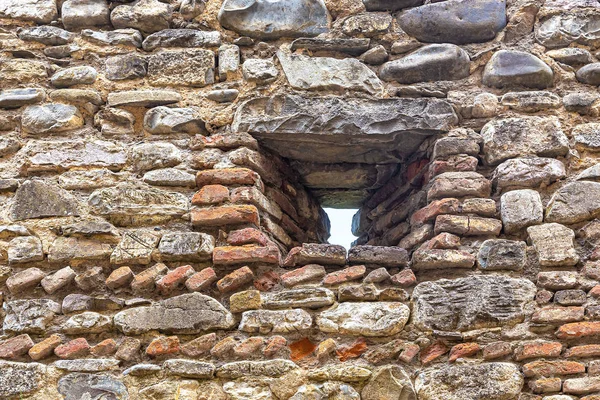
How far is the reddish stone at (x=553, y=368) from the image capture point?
2.11 metres

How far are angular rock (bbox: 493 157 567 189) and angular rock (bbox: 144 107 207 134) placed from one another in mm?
1139

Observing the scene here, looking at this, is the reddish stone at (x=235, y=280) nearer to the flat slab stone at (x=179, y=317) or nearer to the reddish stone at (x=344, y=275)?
A: the flat slab stone at (x=179, y=317)

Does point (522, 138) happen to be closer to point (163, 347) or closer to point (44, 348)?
point (163, 347)

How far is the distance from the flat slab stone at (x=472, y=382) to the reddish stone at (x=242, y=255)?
0.64 metres

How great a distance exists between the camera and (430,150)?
272 centimetres

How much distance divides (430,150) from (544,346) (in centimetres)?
89

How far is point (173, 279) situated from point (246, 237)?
0.29m

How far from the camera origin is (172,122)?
8.91 ft

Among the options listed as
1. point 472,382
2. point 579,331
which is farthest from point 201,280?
point 579,331

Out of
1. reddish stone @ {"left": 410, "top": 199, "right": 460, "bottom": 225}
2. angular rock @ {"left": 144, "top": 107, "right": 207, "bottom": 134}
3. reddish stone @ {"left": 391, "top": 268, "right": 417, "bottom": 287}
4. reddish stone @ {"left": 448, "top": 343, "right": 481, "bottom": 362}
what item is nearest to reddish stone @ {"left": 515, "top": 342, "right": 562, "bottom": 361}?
reddish stone @ {"left": 448, "top": 343, "right": 481, "bottom": 362}

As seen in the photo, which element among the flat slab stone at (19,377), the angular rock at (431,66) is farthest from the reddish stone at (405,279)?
the flat slab stone at (19,377)

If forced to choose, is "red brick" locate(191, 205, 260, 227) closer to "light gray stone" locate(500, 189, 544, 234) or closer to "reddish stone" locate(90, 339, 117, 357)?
"reddish stone" locate(90, 339, 117, 357)

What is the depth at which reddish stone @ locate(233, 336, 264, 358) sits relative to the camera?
Answer: 87.2 inches

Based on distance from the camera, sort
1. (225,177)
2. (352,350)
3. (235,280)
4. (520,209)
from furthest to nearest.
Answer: (225,177)
(520,209)
(235,280)
(352,350)
